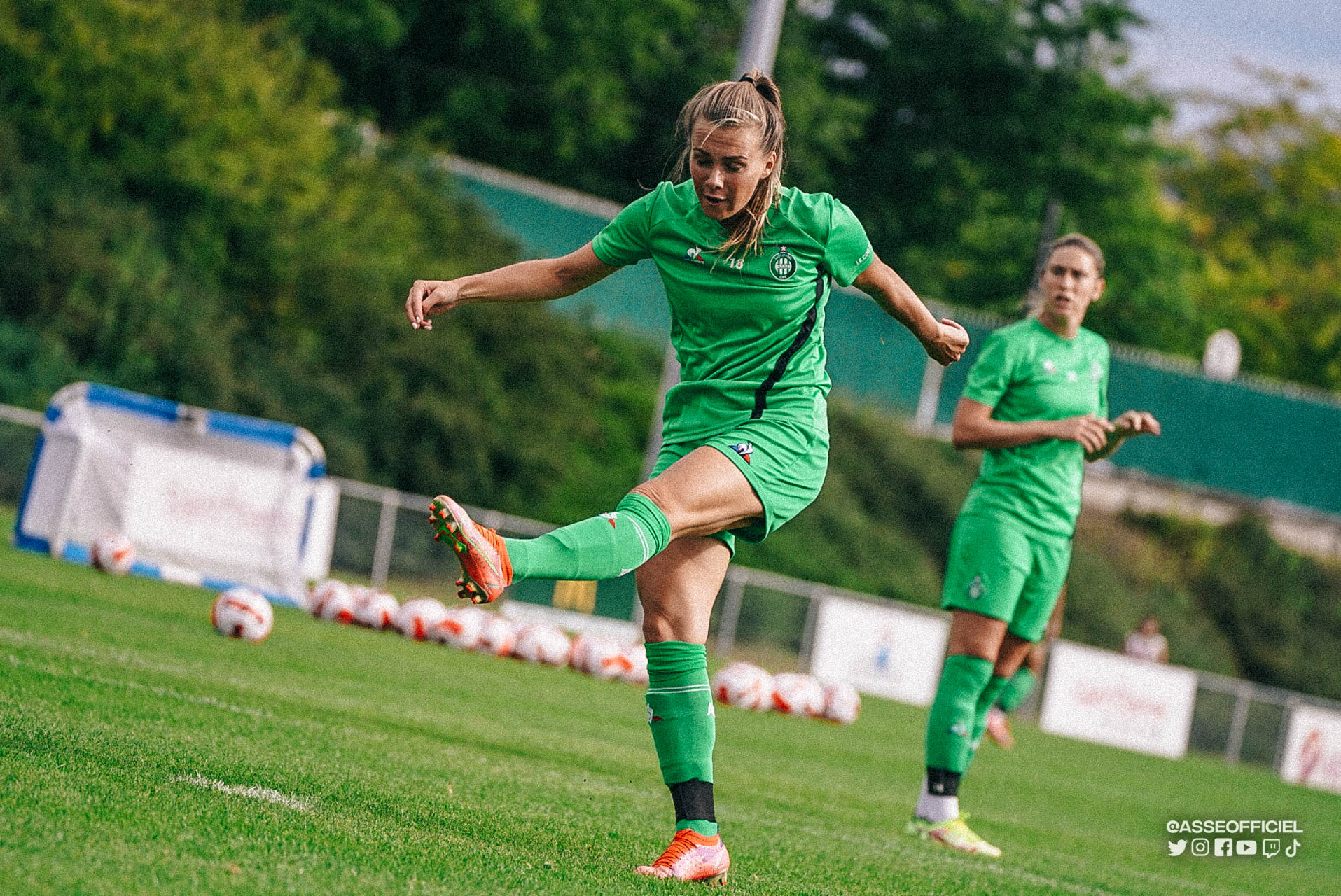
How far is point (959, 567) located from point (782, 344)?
2.58 meters

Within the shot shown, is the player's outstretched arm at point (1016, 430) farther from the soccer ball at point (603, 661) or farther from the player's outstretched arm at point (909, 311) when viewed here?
the soccer ball at point (603, 661)

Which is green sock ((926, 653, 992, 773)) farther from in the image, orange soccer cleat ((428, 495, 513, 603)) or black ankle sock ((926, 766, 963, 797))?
orange soccer cleat ((428, 495, 513, 603))

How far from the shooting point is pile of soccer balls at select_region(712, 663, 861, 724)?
14180 millimetres

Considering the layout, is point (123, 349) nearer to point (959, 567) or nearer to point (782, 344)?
point (959, 567)

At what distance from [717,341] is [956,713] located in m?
2.80

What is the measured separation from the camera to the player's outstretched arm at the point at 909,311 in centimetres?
504

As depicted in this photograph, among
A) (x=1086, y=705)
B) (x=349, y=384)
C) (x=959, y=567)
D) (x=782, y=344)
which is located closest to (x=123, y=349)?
(x=349, y=384)

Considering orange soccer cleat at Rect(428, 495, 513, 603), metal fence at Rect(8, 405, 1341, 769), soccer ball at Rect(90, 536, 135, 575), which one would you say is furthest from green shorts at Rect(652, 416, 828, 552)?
metal fence at Rect(8, 405, 1341, 769)

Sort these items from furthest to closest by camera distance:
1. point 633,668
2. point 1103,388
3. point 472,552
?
point 633,668, point 1103,388, point 472,552

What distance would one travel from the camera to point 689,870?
15.4ft

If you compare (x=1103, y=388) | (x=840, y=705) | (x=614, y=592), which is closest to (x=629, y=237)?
(x=1103, y=388)

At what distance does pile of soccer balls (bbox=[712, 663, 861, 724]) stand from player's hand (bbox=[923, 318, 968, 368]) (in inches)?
364

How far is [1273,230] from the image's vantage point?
2350 inches

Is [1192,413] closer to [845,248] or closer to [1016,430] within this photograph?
[1016,430]
